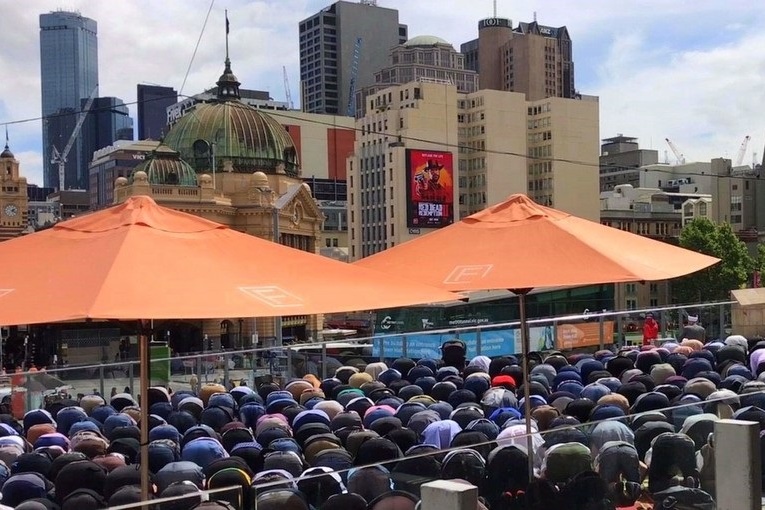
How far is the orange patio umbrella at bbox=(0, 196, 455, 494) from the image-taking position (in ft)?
16.8

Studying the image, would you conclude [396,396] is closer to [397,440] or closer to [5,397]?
[397,440]

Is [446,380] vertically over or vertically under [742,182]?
under

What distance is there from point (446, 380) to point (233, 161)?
233ft

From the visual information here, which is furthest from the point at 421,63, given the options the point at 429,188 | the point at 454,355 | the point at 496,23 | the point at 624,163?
the point at 454,355

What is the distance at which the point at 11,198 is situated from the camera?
105 m

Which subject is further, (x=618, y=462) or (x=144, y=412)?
(x=618, y=462)

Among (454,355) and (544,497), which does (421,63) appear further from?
(544,497)

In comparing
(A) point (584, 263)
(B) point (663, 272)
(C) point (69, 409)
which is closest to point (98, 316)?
(A) point (584, 263)

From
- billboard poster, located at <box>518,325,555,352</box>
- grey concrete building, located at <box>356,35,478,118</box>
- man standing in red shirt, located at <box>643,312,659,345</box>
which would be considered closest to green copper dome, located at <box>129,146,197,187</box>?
billboard poster, located at <box>518,325,555,352</box>

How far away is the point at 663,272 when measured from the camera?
7668mm

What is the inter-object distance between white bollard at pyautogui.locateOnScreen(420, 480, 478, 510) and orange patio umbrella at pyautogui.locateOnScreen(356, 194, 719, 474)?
6.59 feet

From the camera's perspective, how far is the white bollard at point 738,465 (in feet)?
23.2

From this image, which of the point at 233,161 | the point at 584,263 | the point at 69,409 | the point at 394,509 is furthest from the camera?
the point at 233,161

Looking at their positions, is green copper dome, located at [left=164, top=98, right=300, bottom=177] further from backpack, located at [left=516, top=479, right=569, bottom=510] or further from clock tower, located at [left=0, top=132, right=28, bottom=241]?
backpack, located at [left=516, top=479, right=569, bottom=510]
